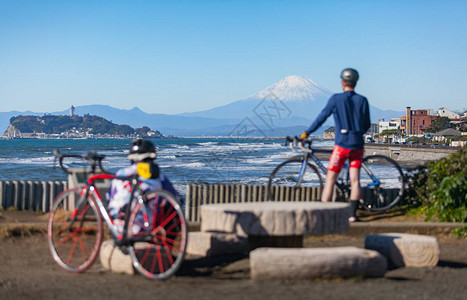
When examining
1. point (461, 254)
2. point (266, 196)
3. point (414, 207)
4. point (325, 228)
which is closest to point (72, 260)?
point (325, 228)

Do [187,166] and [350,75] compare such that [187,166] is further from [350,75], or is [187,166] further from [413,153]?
[350,75]

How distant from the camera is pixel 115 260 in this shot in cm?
596

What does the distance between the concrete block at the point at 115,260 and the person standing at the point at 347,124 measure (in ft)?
10.5

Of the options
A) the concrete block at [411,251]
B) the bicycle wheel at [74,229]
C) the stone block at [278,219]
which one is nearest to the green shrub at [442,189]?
the concrete block at [411,251]

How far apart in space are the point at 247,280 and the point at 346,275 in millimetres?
932

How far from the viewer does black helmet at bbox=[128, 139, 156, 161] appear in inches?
243

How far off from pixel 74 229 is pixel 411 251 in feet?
11.7

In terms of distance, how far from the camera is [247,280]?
5.77 m

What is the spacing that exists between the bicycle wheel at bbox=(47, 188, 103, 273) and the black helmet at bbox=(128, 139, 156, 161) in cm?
63

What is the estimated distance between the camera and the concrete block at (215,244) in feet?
22.3

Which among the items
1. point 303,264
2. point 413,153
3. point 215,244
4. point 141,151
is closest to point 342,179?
point 215,244

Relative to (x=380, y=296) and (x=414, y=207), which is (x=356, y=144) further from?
(x=380, y=296)

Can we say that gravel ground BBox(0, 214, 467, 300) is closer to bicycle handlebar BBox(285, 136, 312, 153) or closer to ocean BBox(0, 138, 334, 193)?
ocean BBox(0, 138, 334, 193)

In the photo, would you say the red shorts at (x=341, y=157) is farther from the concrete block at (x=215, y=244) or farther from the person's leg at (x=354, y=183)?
the concrete block at (x=215, y=244)
